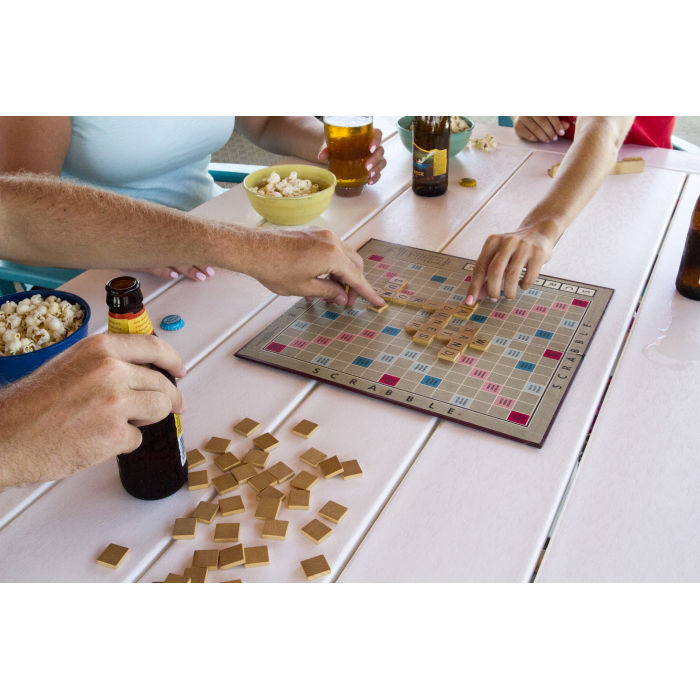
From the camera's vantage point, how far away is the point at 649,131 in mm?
1951

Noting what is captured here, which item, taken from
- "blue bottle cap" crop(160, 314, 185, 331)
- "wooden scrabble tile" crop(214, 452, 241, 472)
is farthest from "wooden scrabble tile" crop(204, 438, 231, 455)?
"blue bottle cap" crop(160, 314, 185, 331)

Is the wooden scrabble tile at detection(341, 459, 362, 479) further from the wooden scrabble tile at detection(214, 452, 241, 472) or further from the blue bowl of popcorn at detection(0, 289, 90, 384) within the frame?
the blue bowl of popcorn at detection(0, 289, 90, 384)

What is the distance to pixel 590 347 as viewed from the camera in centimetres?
113

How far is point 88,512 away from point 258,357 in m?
0.38

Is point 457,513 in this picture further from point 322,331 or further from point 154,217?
point 154,217

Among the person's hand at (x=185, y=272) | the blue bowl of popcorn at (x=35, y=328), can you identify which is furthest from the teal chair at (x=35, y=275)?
the blue bowl of popcorn at (x=35, y=328)

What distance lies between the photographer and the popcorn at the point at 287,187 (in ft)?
5.01

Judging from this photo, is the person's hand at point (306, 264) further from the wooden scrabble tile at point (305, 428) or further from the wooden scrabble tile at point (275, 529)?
the wooden scrabble tile at point (275, 529)

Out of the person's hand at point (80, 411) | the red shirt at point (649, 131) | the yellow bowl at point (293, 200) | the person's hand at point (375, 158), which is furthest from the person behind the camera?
the red shirt at point (649, 131)

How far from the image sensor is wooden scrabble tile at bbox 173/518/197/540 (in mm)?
837

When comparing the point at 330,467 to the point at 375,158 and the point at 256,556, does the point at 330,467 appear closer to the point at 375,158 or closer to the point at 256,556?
the point at 256,556

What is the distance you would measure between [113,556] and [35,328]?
0.39m

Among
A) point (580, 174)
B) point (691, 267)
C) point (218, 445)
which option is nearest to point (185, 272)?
point (218, 445)

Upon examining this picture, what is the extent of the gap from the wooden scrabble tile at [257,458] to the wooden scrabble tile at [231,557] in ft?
0.45
